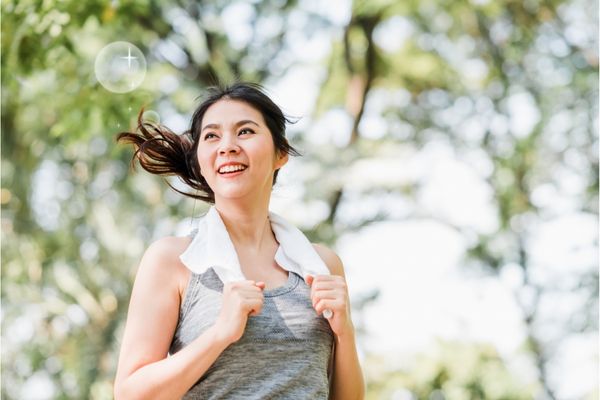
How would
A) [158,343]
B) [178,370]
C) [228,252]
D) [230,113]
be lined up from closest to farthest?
[178,370] < [158,343] < [228,252] < [230,113]

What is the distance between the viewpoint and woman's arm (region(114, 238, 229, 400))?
79.1 inches

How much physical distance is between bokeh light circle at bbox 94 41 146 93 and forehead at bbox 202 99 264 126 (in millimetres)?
1983

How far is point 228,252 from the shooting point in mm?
2252

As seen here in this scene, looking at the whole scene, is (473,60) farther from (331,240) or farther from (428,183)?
(331,240)

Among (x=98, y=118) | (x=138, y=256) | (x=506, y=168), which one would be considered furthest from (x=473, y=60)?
(x=98, y=118)

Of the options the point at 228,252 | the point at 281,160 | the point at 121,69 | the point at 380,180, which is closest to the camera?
the point at 228,252

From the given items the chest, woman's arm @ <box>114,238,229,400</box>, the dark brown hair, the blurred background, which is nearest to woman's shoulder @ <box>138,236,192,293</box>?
woman's arm @ <box>114,238,229,400</box>

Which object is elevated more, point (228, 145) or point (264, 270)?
point (228, 145)

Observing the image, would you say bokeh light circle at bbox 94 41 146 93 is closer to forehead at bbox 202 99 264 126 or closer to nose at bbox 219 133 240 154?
forehead at bbox 202 99 264 126

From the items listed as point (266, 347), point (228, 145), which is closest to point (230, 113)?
point (228, 145)

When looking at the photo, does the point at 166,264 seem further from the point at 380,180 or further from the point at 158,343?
the point at 380,180

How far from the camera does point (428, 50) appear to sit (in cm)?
1132

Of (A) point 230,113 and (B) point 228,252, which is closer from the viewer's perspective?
(B) point 228,252

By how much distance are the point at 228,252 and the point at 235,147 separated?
25cm
